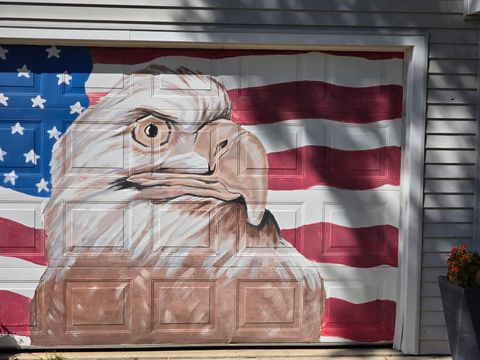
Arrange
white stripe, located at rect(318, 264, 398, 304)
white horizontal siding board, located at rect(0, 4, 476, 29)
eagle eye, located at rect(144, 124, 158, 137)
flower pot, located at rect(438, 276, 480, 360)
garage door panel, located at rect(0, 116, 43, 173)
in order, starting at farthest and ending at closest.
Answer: white stripe, located at rect(318, 264, 398, 304), eagle eye, located at rect(144, 124, 158, 137), garage door panel, located at rect(0, 116, 43, 173), white horizontal siding board, located at rect(0, 4, 476, 29), flower pot, located at rect(438, 276, 480, 360)

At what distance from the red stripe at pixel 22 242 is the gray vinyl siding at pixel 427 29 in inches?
54.3

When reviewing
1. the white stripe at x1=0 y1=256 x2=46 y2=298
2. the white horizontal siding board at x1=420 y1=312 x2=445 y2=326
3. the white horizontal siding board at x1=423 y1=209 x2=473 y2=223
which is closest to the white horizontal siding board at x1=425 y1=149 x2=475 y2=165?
the white horizontal siding board at x1=423 y1=209 x2=473 y2=223

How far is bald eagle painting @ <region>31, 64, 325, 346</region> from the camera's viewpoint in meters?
4.60

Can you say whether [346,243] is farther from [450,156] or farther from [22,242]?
[22,242]

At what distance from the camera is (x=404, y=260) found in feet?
15.4

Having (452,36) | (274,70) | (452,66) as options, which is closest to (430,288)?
(452,66)

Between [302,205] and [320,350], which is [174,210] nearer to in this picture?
[302,205]

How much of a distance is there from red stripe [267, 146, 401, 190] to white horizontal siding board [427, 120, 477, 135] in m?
0.29

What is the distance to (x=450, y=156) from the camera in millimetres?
4676

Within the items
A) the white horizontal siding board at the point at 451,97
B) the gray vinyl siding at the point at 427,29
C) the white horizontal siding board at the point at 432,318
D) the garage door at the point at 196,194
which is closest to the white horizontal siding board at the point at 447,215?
the gray vinyl siding at the point at 427,29

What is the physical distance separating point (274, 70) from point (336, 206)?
1.07 meters

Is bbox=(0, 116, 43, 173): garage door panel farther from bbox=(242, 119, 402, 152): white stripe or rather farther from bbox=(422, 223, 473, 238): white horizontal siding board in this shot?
bbox=(422, 223, 473, 238): white horizontal siding board

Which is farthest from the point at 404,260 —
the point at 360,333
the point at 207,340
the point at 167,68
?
the point at 167,68

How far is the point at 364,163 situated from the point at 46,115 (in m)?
2.26
